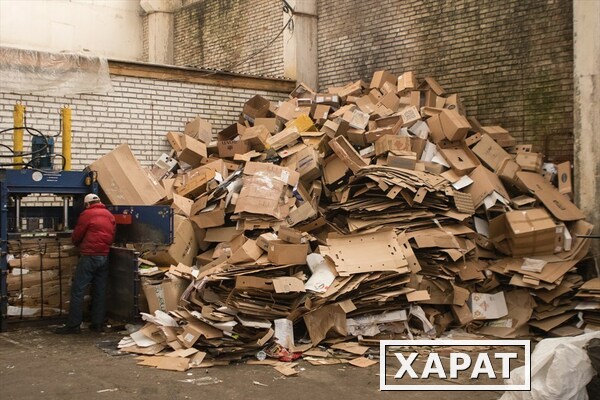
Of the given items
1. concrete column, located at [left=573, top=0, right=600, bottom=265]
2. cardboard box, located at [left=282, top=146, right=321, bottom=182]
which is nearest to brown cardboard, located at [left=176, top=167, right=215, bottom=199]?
cardboard box, located at [left=282, top=146, right=321, bottom=182]

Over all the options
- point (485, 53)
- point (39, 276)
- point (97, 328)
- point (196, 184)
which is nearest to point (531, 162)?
point (485, 53)

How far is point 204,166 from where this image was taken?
10617 millimetres

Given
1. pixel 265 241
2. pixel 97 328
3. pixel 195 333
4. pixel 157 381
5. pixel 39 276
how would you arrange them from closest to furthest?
pixel 157 381 < pixel 195 333 < pixel 265 241 < pixel 97 328 < pixel 39 276

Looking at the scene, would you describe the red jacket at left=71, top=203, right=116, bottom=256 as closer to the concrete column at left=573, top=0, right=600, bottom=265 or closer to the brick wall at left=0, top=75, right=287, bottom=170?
the brick wall at left=0, top=75, right=287, bottom=170

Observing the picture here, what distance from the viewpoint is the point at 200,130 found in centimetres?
1188

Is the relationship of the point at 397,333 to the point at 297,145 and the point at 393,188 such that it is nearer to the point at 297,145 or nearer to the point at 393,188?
the point at 393,188

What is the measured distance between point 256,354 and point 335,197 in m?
2.96

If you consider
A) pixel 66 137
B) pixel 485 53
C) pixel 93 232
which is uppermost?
pixel 485 53

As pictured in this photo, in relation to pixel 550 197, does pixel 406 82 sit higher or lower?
higher

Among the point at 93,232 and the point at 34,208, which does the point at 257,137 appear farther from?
the point at 34,208

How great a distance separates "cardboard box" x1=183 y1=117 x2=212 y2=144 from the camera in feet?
38.9

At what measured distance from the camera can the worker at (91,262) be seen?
8586 mm

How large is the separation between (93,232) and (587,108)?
6.53 meters

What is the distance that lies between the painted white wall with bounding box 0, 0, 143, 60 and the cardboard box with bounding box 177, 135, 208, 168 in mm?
6159
